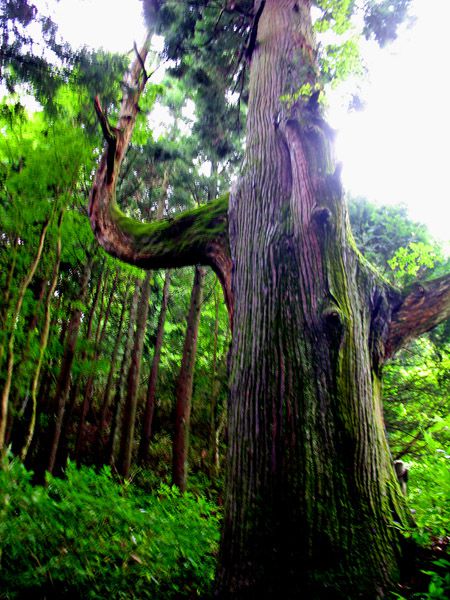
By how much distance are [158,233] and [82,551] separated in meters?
2.56

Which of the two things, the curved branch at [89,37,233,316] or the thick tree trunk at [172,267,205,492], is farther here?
the thick tree trunk at [172,267,205,492]

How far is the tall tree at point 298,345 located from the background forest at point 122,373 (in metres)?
0.34

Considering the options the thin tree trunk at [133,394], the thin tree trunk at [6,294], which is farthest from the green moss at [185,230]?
the thin tree trunk at [133,394]

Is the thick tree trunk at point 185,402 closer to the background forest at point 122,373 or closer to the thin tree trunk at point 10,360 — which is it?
the background forest at point 122,373

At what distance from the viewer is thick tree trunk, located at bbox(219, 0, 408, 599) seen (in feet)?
6.09

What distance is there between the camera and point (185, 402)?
30.0ft

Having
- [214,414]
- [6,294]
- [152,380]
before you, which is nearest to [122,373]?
[152,380]

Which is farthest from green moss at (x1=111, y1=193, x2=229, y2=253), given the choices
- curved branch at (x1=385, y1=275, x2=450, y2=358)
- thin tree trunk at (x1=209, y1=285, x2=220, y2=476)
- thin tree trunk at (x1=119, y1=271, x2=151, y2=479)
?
thin tree trunk at (x1=209, y1=285, x2=220, y2=476)

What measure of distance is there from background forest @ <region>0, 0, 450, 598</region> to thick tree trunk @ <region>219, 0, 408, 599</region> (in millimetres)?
329

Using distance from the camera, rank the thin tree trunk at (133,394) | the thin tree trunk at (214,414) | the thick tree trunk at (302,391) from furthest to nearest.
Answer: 1. the thin tree trunk at (214,414)
2. the thin tree trunk at (133,394)
3. the thick tree trunk at (302,391)

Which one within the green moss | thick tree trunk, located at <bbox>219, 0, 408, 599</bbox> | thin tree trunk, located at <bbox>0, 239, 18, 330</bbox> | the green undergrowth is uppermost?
thin tree trunk, located at <bbox>0, 239, 18, 330</bbox>

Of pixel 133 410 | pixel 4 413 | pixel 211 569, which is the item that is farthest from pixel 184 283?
pixel 211 569

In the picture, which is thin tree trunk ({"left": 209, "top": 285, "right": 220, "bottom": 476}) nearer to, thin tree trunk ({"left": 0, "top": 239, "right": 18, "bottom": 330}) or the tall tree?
thin tree trunk ({"left": 0, "top": 239, "right": 18, "bottom": 330})

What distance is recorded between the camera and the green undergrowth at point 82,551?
1.73m
